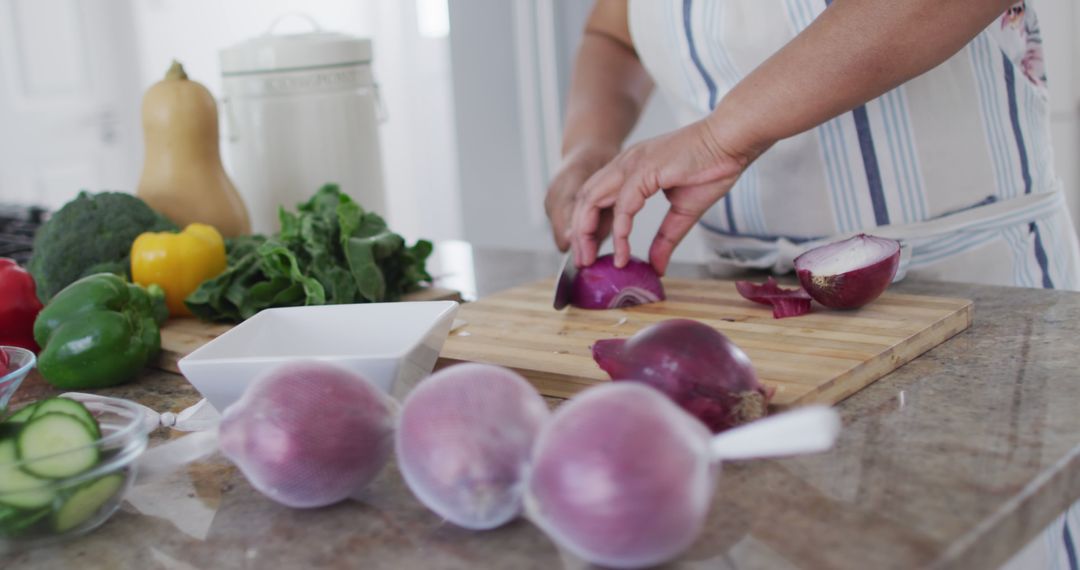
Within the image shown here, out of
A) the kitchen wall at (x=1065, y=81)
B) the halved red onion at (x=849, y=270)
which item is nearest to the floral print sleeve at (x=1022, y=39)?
the halved red onion at (x=849, y=270)

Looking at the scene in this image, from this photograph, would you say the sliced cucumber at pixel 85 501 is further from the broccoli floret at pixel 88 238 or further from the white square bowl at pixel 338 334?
the broccoli floret at pixel 88 238

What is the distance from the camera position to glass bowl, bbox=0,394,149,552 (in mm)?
625

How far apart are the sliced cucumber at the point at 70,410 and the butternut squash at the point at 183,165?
87cm

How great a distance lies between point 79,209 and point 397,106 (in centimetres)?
354

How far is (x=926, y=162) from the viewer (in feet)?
4.44

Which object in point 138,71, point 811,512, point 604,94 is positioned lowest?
point 811,512

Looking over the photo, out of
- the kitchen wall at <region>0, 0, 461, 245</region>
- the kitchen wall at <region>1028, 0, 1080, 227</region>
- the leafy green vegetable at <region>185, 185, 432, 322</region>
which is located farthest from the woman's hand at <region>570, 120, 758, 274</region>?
the kitchen wall at <region>0, 0, 461, 245</region>

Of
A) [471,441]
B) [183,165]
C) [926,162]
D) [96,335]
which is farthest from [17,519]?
[926,162]

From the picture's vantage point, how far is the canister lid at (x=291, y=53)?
157 centimetres

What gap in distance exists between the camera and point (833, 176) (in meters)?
1.40

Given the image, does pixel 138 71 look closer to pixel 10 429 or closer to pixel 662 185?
pixel 662 185

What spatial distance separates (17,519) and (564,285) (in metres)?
0.71

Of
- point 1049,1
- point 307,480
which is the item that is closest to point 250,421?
point 307,480

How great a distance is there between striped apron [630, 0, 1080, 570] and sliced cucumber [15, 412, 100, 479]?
101 centimetres
